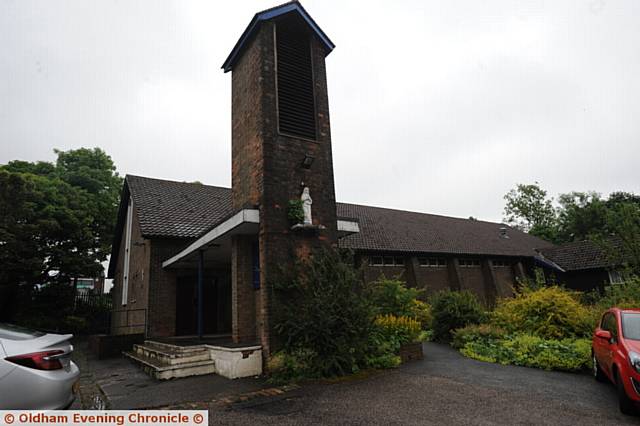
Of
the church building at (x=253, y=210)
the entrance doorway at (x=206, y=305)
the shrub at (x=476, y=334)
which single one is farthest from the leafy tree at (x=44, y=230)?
the shrub at (x=476, y=334)

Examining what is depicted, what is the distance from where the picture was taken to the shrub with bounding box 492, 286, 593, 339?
10.0 meters

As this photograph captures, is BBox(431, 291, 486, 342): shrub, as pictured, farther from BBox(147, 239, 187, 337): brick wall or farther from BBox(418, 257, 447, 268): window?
BBox(418, 257, 447, 268): window

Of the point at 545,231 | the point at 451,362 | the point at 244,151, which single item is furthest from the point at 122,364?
the point at 545,231

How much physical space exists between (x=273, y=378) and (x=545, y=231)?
159ft

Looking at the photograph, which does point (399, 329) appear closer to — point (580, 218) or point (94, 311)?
point (94, 311)

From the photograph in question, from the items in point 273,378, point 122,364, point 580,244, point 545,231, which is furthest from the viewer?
point 545,231

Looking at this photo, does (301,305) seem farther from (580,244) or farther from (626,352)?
(580,244)

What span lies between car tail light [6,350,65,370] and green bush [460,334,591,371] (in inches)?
361

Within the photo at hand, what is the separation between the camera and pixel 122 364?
11.2 meters

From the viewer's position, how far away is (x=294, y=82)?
33.7 ft

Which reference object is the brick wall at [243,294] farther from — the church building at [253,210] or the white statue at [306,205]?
the white statue at [306,205]

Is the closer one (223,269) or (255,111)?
(255,111)

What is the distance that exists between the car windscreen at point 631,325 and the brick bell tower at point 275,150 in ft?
18.9

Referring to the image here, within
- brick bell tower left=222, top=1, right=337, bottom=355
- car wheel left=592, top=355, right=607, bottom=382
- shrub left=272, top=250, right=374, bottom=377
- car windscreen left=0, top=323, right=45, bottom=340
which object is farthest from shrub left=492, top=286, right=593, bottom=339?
car windscreen left=0, top=323, right=45, bottom=340
